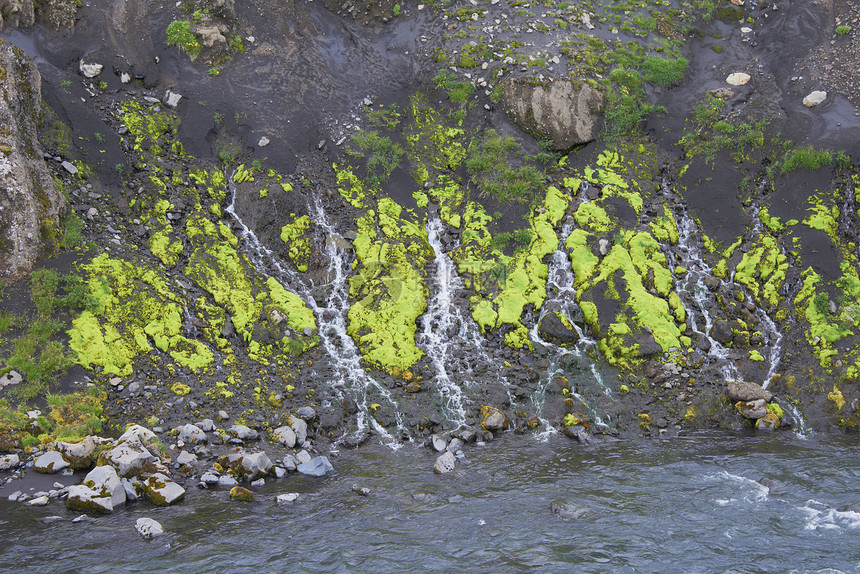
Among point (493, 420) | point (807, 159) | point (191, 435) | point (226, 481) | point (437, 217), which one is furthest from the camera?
point (437, 217)

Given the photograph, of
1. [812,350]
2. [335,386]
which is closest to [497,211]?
[335,386]

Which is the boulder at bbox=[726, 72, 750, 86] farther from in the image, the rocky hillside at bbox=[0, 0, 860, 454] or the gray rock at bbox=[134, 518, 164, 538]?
the gray rock at bbox=[134, 518, 164, 538]

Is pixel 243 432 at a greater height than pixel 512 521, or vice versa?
pixel 243 432

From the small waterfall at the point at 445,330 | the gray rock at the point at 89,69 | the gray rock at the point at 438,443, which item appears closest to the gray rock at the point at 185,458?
the gray rock at the point at 438,443

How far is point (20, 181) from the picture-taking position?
914 inches

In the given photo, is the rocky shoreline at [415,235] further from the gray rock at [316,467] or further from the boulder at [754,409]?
the gray rock at [316,467]

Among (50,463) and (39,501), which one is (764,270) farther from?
(39,501)

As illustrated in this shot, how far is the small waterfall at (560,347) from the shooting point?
23.9 metres

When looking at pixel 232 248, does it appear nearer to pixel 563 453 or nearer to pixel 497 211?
pixel 497 211

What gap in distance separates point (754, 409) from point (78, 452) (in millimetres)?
23696

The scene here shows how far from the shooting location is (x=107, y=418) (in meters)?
20.5

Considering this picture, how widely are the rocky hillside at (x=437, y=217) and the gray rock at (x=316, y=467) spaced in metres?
1.97

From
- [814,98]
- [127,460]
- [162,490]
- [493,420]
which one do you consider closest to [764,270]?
[814,98]

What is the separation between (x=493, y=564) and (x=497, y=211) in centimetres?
1877
